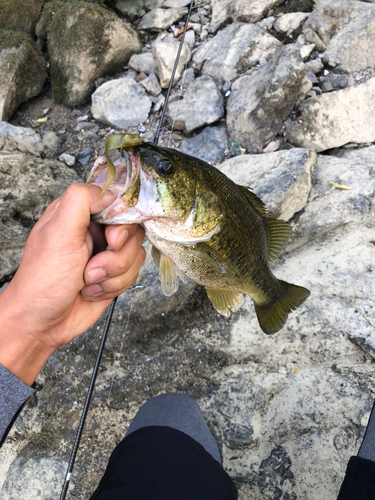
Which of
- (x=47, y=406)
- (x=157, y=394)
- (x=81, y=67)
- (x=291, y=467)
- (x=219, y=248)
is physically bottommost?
(x=291, y=467)

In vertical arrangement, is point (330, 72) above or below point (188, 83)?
below

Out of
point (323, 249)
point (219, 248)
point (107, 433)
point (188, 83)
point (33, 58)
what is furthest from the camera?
point (33, 58)

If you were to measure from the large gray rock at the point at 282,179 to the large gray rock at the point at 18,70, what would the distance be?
11.8ft

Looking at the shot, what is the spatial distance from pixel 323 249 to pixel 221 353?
121 centimetres

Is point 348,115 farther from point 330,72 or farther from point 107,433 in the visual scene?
point 107,433

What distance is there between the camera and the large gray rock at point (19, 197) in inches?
131

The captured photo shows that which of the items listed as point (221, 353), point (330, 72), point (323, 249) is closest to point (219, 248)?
point (221, 353)

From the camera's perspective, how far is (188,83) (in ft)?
15.2

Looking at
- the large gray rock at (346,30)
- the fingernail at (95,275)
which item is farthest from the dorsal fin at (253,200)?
the large gray rock at (346,30)

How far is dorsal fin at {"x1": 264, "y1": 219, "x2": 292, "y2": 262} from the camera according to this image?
2211 millimetres

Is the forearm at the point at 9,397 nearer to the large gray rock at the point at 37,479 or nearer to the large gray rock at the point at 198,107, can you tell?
the large gray rock at the point at 37,479

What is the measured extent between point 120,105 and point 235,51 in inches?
66.1

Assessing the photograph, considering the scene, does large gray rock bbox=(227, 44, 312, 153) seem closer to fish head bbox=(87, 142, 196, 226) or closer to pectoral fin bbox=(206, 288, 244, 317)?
pectoral fin bbox=(206, 288, 244, 317)

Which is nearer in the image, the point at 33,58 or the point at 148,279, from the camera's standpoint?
the point at 148,279
